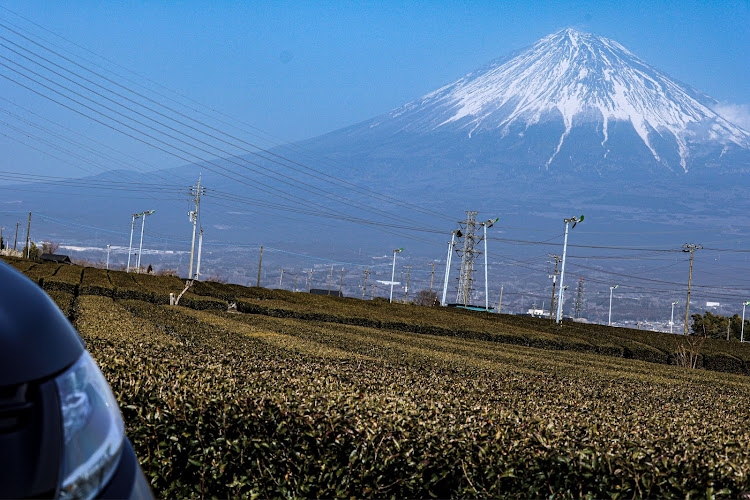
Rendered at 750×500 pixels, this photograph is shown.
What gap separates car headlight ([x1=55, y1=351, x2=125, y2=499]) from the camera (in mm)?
1019

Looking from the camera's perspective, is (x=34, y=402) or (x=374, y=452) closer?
(x=34, y=402)

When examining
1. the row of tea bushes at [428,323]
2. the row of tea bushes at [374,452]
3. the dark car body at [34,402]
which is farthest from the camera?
the row of tea bushes at [428,323]

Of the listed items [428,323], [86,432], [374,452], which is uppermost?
[86,432]

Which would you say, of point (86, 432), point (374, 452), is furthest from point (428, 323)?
point (86, 432)

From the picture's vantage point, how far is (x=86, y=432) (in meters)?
1.08

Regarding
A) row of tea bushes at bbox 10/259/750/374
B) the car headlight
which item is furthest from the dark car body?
row of tea bushes at bbox 10/259/750/374

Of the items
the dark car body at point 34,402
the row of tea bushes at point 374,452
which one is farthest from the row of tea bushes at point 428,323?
the dark car body at point 34,402

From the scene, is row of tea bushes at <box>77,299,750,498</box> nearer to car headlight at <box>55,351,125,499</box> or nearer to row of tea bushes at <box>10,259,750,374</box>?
car headlight at <box>55,351,125,499</box>

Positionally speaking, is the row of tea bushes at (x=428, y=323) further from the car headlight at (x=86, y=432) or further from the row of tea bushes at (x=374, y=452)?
the car headlight at (x=86, y=432)

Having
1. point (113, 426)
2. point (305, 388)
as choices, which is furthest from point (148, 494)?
point (305, 388)

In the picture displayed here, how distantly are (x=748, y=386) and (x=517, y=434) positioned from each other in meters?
14.4

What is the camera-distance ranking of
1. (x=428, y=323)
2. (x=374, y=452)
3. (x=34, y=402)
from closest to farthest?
1. (x=34, y=402)
2. (x=374, y=452)
3. (x=428, y=323)

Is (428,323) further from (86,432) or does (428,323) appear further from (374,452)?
(86,432)

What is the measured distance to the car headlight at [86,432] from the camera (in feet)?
3.34
